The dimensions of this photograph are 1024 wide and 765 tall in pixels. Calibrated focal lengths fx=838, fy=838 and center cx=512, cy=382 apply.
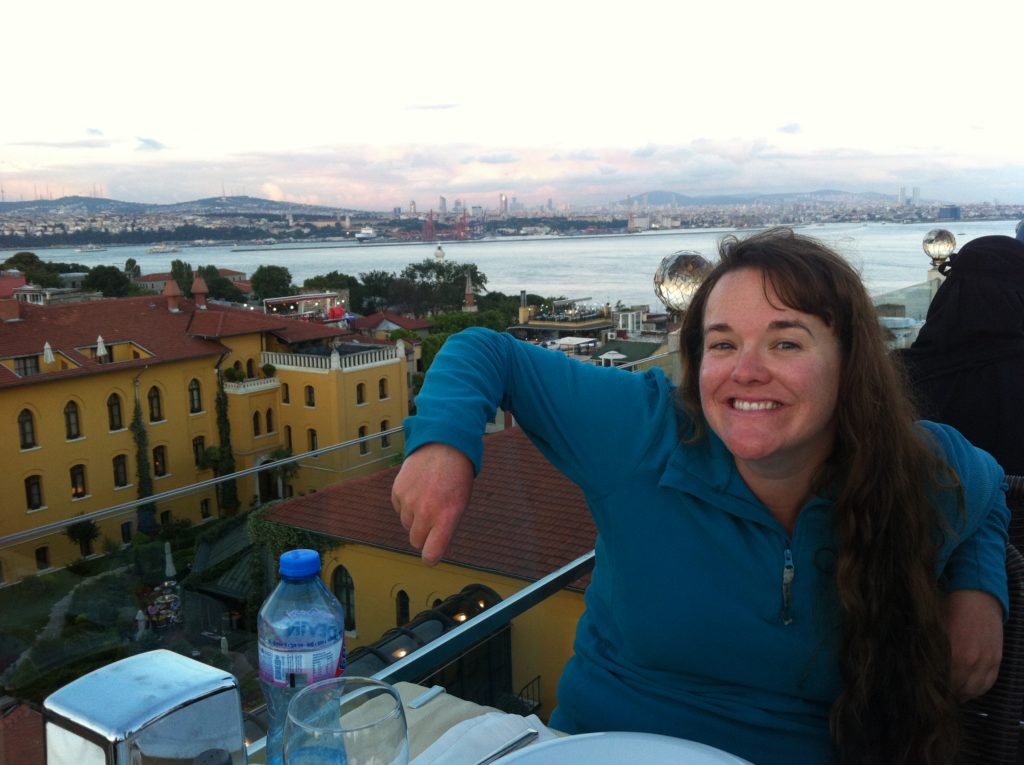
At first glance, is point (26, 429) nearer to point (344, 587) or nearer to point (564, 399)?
point (344, 587)

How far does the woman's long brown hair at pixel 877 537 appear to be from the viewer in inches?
39.4

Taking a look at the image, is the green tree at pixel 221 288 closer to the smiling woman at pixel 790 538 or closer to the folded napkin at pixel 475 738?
the smiling woman at pixel 790 538

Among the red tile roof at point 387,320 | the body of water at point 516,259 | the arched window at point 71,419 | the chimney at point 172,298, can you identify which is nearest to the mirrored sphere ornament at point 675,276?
the body of water at point 516,259

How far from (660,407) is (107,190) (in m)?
67.5

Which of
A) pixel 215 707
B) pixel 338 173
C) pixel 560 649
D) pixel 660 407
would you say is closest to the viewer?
pixel 215 707

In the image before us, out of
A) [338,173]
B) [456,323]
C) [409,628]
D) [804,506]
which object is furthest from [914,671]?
[338,173]

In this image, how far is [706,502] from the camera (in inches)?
42.1

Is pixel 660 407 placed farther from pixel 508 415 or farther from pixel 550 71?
pixel 550 71

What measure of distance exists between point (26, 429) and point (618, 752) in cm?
3199

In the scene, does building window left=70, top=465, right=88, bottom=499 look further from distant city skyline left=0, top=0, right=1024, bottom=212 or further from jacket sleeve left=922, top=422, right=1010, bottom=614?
jacket sleeve left=922, top=422, right=1010, bottom=614

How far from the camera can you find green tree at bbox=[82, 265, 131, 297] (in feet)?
174

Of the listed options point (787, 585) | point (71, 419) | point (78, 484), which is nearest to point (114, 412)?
point (71, 419)

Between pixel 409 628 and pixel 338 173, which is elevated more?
pixel 338 173

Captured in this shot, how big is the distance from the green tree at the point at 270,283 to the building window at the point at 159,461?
87.0 feet
